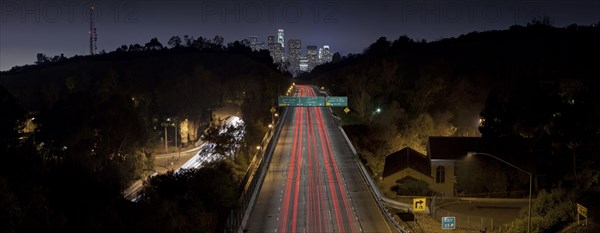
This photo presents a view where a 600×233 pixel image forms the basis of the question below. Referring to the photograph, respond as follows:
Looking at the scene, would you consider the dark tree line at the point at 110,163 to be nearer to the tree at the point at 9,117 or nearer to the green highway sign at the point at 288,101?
the tree at the point at 9,117

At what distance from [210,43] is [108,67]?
2040 inches

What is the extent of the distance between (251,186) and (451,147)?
53.0 feet

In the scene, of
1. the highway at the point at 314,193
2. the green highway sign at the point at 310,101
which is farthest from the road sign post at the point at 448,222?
the green highway sign at the point at 310,101

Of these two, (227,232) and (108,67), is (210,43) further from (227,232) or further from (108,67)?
→ (227,232)

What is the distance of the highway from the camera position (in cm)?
2759

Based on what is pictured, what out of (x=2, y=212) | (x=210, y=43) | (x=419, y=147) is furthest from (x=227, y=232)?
(x=210, y=43)

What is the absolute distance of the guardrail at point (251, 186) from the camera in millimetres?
26656

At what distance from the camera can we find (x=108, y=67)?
150500 millimetres

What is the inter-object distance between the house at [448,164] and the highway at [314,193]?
5.71 metres

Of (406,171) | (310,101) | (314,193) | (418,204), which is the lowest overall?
(314,193)

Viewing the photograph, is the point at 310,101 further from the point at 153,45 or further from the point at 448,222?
the point at 153,45

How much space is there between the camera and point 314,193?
34125 mm

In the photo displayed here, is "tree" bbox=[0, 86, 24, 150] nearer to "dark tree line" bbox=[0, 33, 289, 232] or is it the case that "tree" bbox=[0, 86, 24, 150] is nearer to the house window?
"dark tree line" bbox=[0, 33, 289, 232]

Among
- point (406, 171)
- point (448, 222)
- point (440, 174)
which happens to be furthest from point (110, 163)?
point (448, 222)
